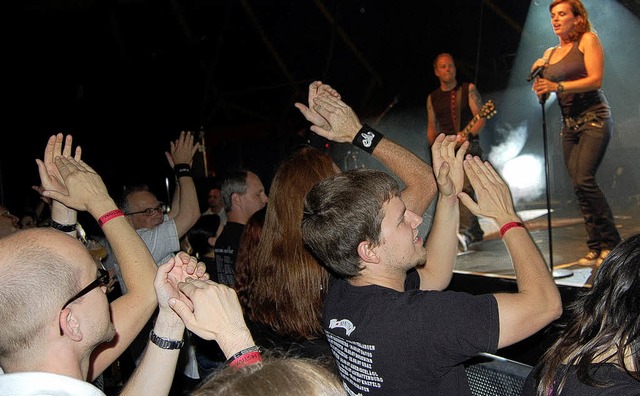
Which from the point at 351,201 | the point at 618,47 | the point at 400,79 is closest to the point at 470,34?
the point at 400,79

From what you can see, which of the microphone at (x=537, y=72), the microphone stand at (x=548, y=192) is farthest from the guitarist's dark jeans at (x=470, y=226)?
the microphone at (x=537, y=72)

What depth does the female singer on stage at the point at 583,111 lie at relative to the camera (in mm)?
4270

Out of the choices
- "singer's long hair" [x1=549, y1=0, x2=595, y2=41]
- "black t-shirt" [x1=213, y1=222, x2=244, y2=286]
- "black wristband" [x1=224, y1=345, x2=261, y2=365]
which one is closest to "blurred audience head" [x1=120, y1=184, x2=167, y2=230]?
"black t-shirt" [x1=213, y1=222, x2=244, y2=286]

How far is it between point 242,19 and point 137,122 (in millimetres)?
2147

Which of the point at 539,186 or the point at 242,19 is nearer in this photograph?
the point at 539,186

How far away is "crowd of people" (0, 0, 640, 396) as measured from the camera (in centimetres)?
128

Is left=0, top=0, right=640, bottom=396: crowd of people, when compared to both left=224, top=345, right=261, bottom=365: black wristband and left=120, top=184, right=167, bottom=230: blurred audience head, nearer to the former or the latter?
left=224, top=345, right=261, bottom=365: black wristband

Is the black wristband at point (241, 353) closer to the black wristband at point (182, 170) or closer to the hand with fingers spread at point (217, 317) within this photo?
the hand with fingers spread at point (217, 317)

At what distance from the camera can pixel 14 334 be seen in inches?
51.2

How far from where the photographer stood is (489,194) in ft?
5.49

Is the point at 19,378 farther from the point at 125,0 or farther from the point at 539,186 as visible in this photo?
the point at 125,0

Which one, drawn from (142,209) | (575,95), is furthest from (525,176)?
(142,209)

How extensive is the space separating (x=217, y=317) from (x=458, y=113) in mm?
4612

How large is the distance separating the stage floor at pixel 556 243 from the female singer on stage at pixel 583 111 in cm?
8
